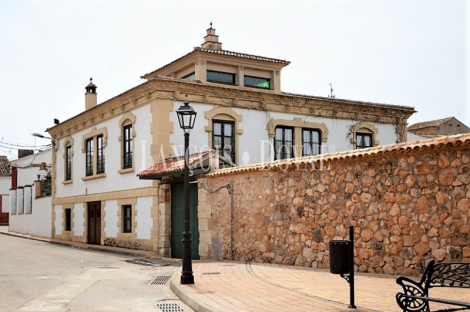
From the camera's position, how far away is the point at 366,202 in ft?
37.4

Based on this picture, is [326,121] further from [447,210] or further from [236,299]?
[236,299]

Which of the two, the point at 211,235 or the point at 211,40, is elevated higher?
the point at 211,40

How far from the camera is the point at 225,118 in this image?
70.5 feet

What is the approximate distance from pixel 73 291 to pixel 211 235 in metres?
6.51

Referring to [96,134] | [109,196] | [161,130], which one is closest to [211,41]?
[96,134]

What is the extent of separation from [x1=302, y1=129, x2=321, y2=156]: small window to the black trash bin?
16.3 metres

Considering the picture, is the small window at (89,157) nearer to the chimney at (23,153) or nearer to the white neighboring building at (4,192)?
the chimney at (23,153)

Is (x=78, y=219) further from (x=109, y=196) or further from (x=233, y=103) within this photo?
(x=233, y=103)

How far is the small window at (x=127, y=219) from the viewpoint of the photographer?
73.0 ft

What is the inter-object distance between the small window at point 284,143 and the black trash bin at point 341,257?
607 inches

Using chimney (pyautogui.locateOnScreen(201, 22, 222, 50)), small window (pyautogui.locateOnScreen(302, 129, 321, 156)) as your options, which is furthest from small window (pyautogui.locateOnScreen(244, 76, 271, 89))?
small window (pyautogui.locateOnScreen(302, 129, 321, 156))

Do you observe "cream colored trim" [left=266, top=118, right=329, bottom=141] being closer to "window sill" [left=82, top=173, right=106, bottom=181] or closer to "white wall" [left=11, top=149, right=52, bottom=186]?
"window sill" [left=82, top=173, right=106, bottom=181]

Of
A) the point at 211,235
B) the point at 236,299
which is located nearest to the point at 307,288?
the point at 236,299

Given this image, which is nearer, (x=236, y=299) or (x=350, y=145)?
(x=236, y=299)
